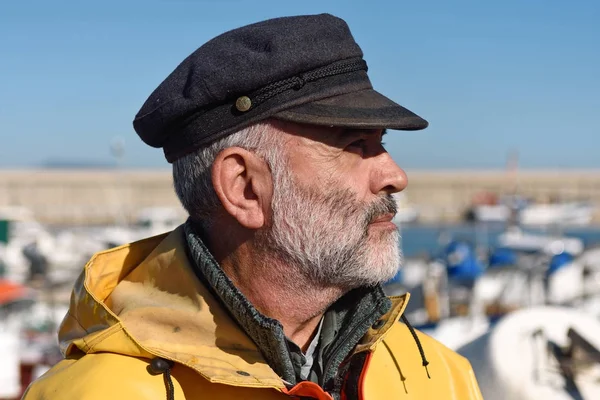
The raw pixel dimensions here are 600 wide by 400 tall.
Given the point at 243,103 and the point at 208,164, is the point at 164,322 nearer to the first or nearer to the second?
the point at 208,164

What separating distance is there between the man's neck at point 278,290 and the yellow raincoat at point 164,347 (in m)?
0.14

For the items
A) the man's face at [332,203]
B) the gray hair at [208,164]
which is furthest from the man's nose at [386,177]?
the gray hair at [208,164]

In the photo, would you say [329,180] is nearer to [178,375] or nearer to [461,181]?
[178,375]

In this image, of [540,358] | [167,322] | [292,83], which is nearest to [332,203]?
[292,83]

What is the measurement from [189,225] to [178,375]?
42 centimetres

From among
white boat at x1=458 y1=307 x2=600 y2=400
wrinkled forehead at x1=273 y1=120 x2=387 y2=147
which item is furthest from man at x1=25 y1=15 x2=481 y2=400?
white boat at x1=458 y1=307 x2=600 y2=400

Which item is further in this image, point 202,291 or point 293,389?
point 202,291

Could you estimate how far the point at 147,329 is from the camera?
179 centimetres

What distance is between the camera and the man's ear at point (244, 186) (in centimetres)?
193

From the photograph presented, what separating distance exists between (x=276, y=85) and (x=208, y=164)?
0.88 feet

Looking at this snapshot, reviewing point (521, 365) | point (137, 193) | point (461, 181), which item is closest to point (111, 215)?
point (137, 193)

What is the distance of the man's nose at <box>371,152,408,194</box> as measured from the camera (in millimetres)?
1946

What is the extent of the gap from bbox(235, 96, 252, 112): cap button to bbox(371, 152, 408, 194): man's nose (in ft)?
1.11

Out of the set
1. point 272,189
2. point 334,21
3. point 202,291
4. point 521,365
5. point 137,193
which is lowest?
point 137,193
